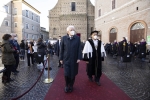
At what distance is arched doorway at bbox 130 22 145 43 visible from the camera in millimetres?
14223

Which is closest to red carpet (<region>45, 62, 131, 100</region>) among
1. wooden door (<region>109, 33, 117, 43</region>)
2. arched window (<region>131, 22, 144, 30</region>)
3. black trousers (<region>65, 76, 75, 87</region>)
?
black trousers (<region>65, 76, 75, 87</region>)

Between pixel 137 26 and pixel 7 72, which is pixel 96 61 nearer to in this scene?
pixel 7 72

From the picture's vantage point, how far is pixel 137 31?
14.9 meters

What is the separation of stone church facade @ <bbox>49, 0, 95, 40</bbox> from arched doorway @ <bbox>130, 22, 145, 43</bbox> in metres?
15.7

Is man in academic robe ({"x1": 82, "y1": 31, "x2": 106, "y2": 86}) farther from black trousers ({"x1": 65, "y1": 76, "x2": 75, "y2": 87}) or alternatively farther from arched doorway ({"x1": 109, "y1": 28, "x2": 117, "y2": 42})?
arched doorway ({"x1": 109, "y1": 28, "x2": 117, "y2": 42})

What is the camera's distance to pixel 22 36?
30828mm

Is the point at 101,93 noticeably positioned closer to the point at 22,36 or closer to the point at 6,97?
the point at 6,97

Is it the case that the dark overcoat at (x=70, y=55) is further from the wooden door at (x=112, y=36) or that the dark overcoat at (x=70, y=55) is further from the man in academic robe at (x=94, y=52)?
the wooden door at (x=112, y=36)

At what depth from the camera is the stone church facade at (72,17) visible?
30.3 metres

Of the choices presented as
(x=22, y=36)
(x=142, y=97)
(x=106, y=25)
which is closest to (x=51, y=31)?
(x=22, y=36)

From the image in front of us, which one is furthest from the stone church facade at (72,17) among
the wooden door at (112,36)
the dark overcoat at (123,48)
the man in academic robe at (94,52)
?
the man in academic robe at (94,52)

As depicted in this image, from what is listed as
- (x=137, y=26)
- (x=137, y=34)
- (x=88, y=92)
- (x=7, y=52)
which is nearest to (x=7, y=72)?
(x=7, y=52)

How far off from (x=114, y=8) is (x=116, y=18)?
5.83 feet

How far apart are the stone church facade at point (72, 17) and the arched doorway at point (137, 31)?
1566 cm
